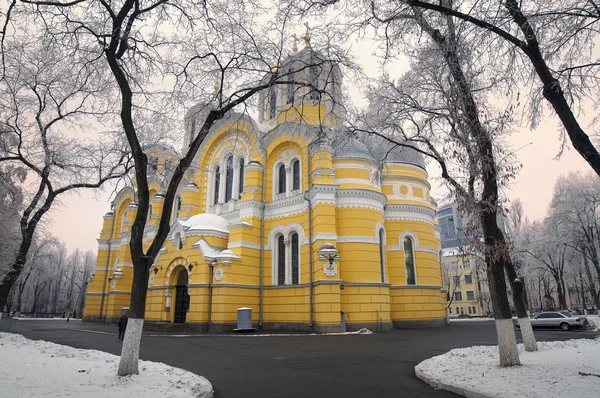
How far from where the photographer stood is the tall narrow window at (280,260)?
2202 cm

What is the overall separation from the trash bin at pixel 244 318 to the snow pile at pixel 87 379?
10.7 meters

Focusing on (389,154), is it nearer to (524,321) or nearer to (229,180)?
(229,180)

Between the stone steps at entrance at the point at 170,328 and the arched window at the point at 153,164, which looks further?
the stone steps at entrance at the point at 170,328

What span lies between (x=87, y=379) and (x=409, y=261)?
2077 cm

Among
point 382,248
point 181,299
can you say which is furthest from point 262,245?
point 382,248

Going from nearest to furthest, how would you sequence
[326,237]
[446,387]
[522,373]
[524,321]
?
[446,387] < [522,373] < [524,321] < [326,237]

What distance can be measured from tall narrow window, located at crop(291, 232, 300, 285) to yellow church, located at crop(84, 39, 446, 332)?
0.19 feet

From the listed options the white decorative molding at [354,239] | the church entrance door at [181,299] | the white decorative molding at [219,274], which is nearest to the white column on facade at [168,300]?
the church entrance door at [181,299]

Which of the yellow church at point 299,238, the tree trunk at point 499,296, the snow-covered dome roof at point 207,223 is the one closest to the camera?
the tree trunk at point 499,296

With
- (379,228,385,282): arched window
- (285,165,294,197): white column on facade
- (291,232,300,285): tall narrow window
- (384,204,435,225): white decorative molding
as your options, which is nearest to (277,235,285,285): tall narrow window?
(291,232,300,285): tall narrow window

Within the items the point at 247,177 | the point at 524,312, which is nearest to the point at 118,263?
the point at 247,177

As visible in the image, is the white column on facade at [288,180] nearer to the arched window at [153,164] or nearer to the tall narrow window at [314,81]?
the tall narrow window at [314,81]

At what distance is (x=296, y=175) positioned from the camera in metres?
23.3

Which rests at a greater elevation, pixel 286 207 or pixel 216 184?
pixel 216 184
